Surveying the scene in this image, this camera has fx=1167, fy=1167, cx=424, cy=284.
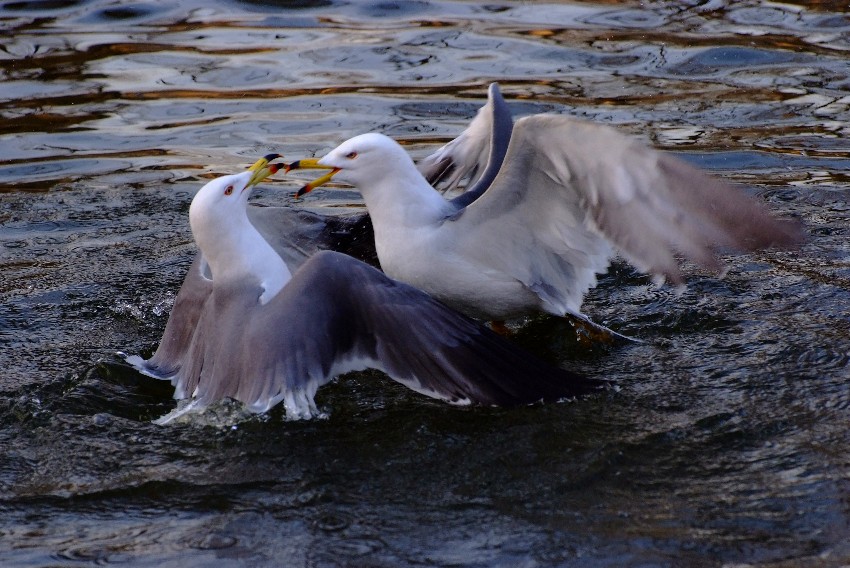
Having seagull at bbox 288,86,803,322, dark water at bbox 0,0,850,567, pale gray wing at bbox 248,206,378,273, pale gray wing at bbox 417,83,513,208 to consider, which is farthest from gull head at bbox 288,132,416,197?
dark water at bbox 0,0,850,567

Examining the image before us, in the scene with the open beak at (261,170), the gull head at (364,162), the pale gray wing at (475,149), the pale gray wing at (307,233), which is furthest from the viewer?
the pale gray wing at (475,149)

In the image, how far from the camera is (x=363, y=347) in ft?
16.1

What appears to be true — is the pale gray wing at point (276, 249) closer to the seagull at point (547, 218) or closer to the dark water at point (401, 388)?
the dark water at point (401, 388)

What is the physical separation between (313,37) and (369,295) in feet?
24.7

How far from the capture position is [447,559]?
3846 mm

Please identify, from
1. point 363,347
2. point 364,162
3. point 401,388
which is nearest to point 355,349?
point 363,347

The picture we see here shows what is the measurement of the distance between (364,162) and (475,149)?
145 cm

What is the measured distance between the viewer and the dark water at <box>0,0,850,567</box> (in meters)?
4.06

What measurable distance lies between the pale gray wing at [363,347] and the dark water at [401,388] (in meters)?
0.18

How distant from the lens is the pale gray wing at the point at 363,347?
4793 millimetres

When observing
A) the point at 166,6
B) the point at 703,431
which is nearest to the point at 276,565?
the point at 703,431

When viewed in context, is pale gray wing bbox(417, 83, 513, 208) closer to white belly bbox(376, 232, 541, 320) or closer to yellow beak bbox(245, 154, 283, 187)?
white belly bbox(376, 232, 541, 320)

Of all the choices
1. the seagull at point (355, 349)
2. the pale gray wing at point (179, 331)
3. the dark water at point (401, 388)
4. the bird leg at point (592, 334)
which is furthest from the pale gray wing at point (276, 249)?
the bird leg at point (592, 334)

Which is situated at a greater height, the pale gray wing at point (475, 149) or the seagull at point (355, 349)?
the pale gray wing at point (475, 149)
